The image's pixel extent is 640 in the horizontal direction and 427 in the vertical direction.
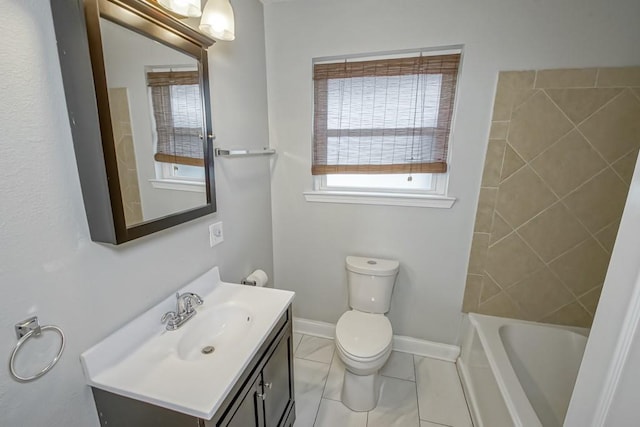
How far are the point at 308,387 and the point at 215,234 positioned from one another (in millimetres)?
1208

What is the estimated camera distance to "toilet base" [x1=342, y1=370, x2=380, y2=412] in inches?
64.3

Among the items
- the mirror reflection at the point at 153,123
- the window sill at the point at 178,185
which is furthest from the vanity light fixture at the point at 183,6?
the window sill at the point at 178,185

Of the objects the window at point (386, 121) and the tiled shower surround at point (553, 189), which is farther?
the window at point (386, 121)

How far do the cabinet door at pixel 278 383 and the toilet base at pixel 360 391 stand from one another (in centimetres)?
38

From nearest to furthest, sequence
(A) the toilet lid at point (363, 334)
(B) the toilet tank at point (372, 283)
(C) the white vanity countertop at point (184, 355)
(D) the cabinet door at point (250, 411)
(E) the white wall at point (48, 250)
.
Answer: (E) the white wall at point (48, 250), (C) the white vanity countertop at point (184, 355), (D) the cabinet door at point (250, 411), (A) the toilet lid at point (363, 334), (B) the toilet tank at point (372, 283)

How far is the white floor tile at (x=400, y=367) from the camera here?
192 centimetres

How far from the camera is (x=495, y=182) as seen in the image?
1.70 m

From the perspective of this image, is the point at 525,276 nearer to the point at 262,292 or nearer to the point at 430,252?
the point at 430,252

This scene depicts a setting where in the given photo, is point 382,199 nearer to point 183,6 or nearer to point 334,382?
point 334,382

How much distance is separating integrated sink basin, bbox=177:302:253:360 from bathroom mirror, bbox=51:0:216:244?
1.44 ft

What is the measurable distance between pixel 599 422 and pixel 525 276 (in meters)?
1.38

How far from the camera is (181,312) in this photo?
1.16m

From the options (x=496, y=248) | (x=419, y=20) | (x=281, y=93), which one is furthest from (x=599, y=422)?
(x=281, y=93)

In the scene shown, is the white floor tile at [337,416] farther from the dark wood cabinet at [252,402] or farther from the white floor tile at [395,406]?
the dark wood cabinet at [252,402]
